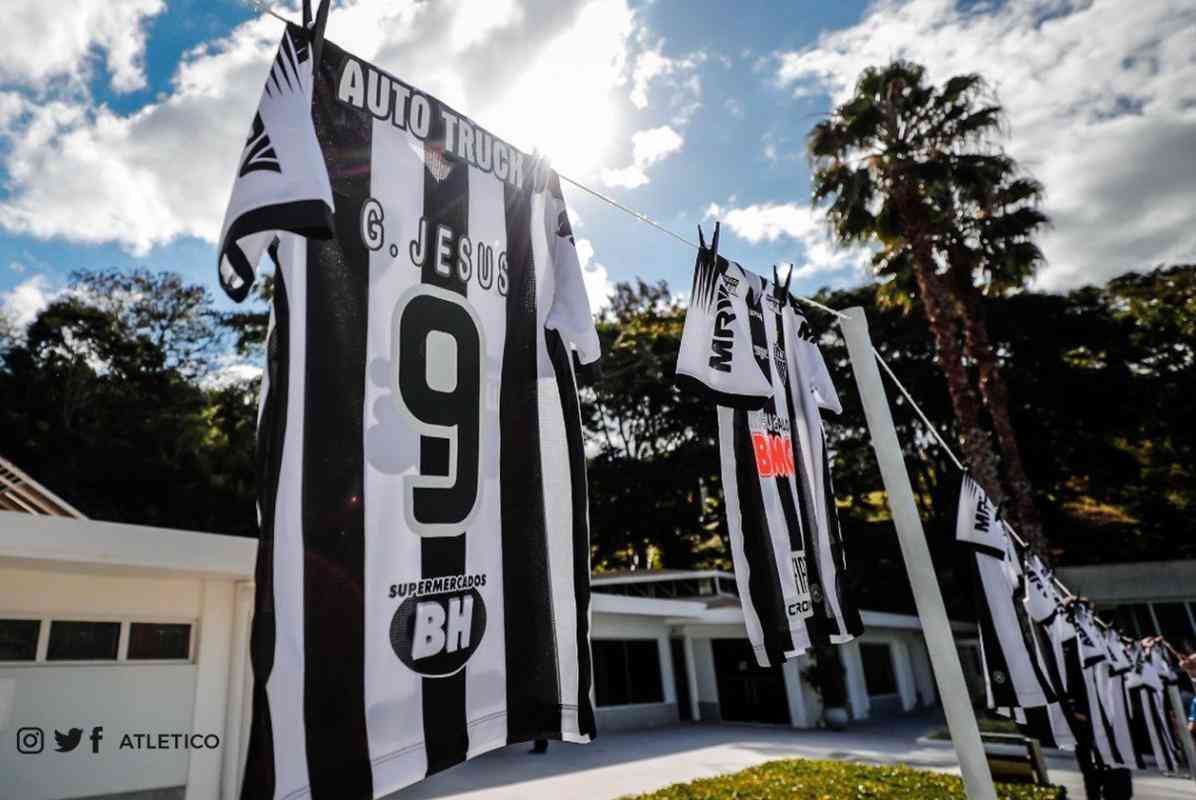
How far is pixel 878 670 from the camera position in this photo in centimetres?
2164

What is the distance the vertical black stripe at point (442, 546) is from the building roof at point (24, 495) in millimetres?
7823

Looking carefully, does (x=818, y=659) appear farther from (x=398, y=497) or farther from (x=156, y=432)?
(x=156, y=432)

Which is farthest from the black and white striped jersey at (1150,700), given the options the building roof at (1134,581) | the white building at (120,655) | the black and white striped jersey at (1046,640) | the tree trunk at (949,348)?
the building roof at (1134,581)

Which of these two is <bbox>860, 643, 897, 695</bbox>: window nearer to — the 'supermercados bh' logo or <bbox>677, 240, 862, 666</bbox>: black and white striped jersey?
<bbox>677, 240, 862, 666</bbox>: black and white striped jersey

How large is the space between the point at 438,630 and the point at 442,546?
241 mm

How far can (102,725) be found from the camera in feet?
24.0

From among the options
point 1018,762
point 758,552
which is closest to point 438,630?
point 758,552

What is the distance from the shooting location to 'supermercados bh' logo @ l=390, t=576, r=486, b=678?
6.15ft

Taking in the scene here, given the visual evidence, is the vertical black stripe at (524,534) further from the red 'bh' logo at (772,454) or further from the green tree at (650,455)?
the green tree at (650,455)

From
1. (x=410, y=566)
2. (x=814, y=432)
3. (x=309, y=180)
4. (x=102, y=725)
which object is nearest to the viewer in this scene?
(x=309, y=180)

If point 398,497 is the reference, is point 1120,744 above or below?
below

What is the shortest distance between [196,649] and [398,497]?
788cm

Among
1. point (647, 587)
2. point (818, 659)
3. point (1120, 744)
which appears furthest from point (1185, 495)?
point (1120, 744)

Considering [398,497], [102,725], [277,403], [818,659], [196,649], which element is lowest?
[818,659]
